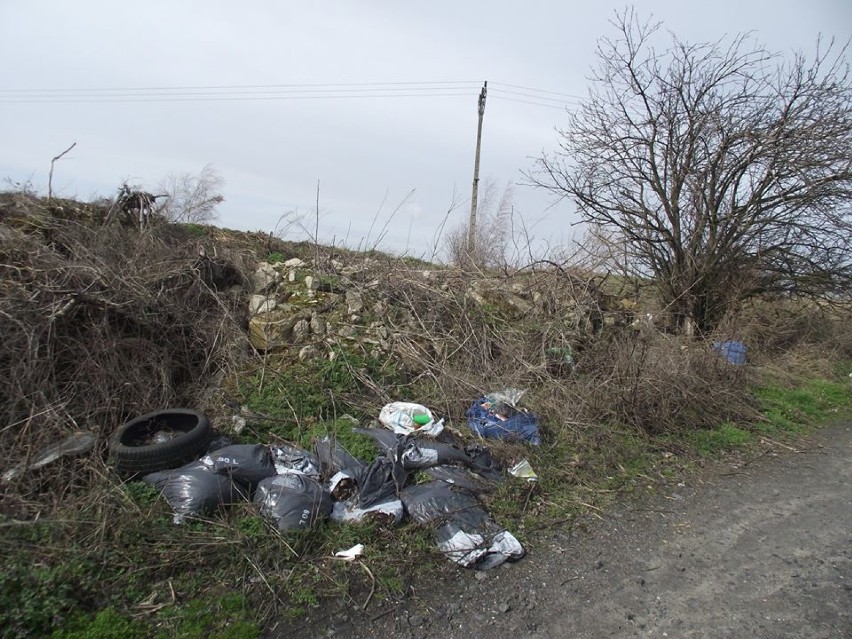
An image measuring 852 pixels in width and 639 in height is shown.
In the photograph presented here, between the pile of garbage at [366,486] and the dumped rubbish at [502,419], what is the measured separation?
42 centimetres

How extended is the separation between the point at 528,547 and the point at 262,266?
16.0 feet

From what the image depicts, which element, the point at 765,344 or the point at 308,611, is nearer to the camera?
the point at 308,611

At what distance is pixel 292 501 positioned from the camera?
318 cm

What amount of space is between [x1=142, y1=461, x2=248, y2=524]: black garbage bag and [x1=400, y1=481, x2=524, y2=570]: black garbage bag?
1.14m

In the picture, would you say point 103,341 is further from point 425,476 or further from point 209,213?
point 209,213

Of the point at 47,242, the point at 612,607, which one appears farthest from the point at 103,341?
the point at 612,607

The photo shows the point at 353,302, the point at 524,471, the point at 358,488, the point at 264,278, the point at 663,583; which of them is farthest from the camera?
the point at 264,278

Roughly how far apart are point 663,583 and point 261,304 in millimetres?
4600

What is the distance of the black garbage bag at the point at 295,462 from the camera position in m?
3.68

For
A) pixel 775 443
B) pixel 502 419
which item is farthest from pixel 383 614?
pixel 775 443

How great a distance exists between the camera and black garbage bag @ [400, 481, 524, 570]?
3029 millimetres

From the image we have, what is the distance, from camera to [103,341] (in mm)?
4227

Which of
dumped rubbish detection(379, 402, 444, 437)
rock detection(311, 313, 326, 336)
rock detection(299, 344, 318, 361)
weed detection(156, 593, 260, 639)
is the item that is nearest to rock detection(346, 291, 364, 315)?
rock detection(311, 313, 326, 336)

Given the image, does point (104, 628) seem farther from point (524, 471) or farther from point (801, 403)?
point (801, 403)
